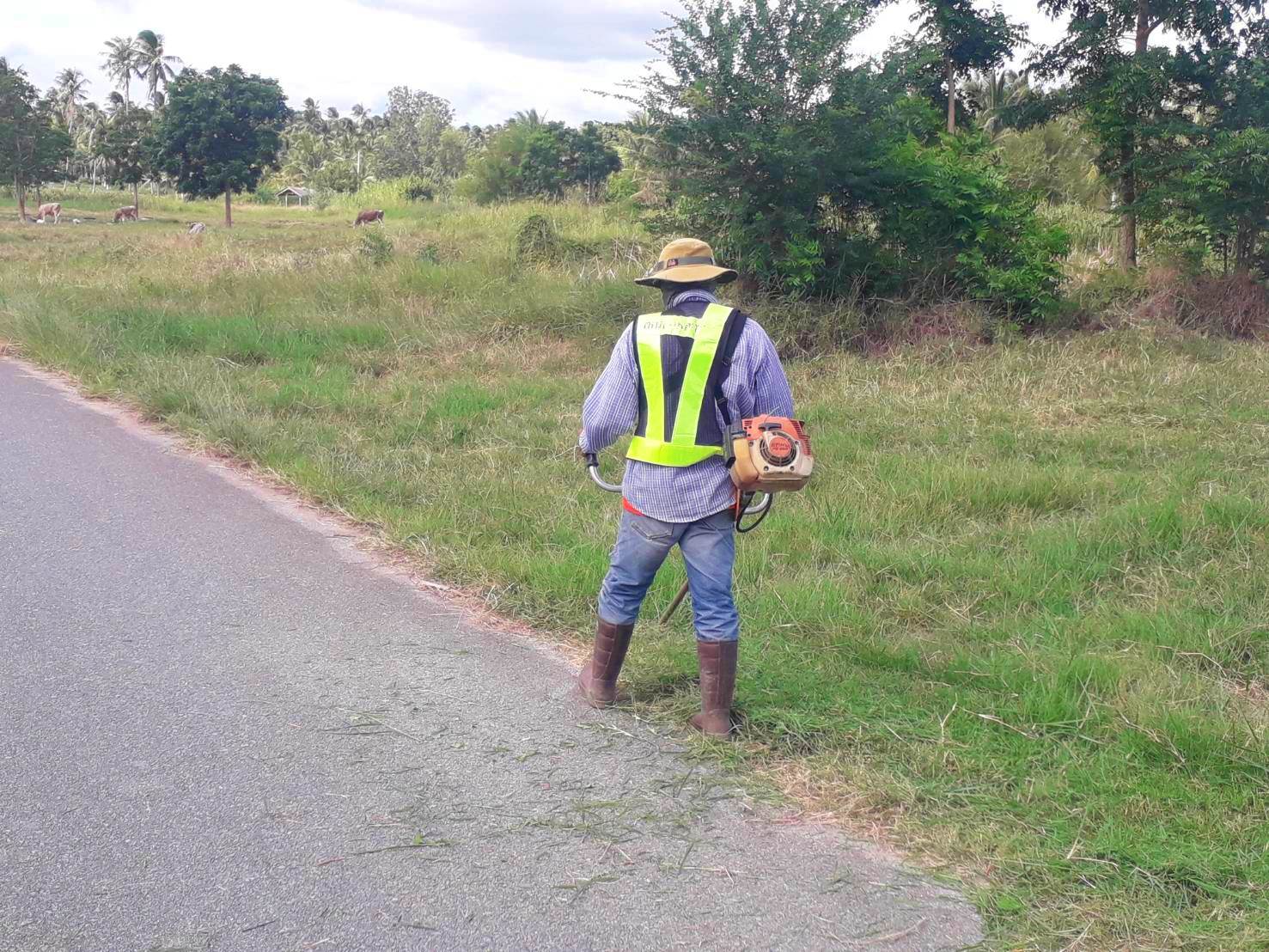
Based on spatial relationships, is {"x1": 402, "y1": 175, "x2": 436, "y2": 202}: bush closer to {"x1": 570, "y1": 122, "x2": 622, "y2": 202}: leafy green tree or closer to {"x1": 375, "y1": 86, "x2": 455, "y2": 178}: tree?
{"x1": 570, "y1": 122, "x2": 622, "y2": 202}: leafy green tree

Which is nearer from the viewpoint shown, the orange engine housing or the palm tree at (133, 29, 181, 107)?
the orange engine housing

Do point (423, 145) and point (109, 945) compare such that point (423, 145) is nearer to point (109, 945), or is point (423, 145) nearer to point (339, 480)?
point (339, 480)

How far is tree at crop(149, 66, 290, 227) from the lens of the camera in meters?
43.3

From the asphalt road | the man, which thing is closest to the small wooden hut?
the asphalt road

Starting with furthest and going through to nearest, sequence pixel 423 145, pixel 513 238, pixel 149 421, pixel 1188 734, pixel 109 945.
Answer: pixel 423 145 < pixel 513 238 < pixel 149 421 < pixel 1188 734 < pixel 109 945

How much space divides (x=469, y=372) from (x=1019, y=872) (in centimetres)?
964

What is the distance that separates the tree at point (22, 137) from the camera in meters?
45.9

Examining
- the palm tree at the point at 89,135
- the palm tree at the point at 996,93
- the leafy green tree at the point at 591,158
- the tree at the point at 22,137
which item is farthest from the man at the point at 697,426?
the palm tree at the point at 89,135

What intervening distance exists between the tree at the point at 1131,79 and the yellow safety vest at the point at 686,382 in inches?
474

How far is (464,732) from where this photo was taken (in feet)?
14.3

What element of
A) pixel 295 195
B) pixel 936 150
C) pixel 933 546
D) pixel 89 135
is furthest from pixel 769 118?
pixel 89 135

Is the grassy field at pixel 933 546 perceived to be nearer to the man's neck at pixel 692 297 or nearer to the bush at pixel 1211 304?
the bush at pixel 1211 304

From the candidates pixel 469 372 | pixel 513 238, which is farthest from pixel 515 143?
pixel 469 372

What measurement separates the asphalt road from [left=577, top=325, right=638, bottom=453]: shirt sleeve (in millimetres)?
1111
